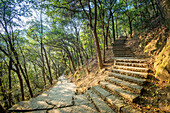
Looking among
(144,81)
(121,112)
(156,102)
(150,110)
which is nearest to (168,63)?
(144,81)

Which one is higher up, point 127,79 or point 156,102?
point 127,79

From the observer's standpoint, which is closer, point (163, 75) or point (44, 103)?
point (163, 75)

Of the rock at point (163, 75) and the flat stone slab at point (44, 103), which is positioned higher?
the rock at point (163, 75)

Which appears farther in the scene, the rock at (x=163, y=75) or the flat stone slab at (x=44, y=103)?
the flat stone slab at (x=44, y=103)

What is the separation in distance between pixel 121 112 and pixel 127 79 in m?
1.61

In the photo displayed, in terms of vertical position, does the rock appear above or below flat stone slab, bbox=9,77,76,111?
above

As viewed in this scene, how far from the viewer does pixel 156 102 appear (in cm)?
201

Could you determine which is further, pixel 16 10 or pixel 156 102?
pixel 16 10

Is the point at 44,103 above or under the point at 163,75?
under

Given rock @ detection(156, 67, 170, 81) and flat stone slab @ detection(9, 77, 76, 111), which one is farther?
flat stone slab @ detection(9, 77, 76, 111)

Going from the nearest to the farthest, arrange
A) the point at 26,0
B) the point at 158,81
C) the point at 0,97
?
1. the point at 158,81
2. the point at 26,0
3. the point at 0,97

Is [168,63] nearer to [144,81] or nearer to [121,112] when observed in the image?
[144,81]

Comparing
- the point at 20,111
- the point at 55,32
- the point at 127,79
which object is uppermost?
the point at 55,32

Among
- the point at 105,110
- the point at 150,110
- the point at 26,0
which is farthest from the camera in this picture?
the point at 26,0
